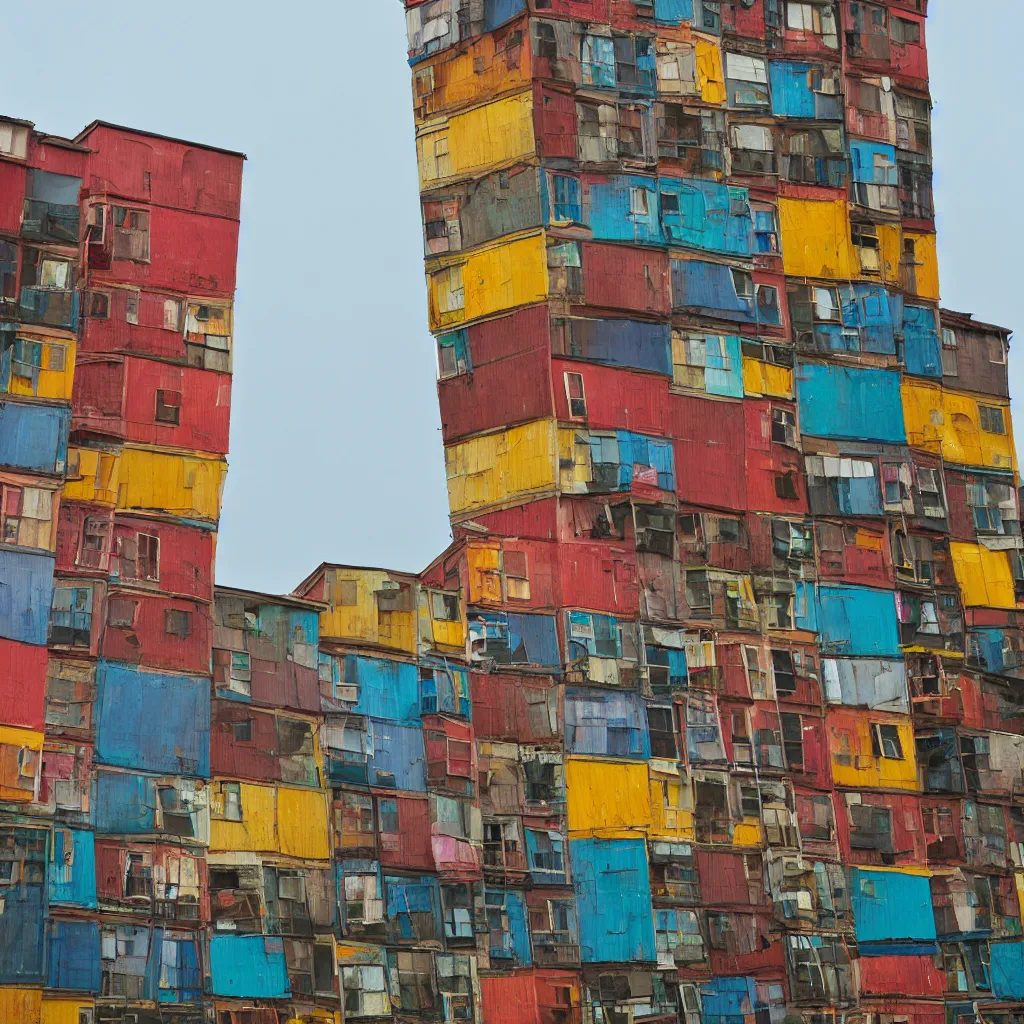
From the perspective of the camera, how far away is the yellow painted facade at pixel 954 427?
7444 cm

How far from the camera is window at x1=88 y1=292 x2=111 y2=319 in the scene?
60.6 meters

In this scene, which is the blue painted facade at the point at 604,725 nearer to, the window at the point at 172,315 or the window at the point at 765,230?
the window at the point at 172,315

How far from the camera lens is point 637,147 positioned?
69.4 meters

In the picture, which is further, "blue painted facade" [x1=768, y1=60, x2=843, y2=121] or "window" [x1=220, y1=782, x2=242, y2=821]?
"blue painted facade" [x1=768, y1=60, x2=843, y2=121]

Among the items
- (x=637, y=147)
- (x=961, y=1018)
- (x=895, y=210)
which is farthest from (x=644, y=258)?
(x=961, y=1018)

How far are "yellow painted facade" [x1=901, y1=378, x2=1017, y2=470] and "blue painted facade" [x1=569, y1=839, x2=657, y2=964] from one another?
18.3 m

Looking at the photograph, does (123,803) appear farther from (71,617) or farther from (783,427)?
(783,427)

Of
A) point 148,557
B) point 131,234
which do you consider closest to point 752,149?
point 131,234

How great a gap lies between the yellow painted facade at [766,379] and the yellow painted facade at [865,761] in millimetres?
10080

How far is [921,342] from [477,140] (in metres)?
16.4

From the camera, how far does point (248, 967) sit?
57.7m

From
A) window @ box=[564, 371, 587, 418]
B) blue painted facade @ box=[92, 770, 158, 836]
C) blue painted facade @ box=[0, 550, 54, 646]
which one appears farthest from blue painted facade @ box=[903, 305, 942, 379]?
blue painted facade @ box=[0, 550, 54, 646]

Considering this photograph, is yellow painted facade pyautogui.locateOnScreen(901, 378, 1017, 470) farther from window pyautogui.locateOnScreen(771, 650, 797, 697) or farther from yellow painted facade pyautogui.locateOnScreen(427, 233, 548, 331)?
yellow painted facade pyautogui.locateOnScreen(427, 233, 548, 331)

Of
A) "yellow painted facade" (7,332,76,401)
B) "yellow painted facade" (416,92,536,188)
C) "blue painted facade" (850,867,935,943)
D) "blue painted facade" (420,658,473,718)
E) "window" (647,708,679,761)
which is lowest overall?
"blue painted facade" (850,867,935,943)
